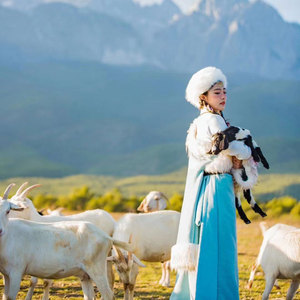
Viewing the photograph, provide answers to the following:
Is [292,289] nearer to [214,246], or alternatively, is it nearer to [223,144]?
[214,246]

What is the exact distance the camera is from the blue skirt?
5.09m

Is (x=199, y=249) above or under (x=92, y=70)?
under

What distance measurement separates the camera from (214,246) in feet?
17.0

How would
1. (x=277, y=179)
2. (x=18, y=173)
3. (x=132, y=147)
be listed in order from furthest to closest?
(x=132, y=147) → (x=18, y=173) → (x=277, y=179)

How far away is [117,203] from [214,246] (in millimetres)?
19068

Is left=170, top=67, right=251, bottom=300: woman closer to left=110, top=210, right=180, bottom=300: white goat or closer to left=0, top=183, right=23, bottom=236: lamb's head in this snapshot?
left=0, top=183, right=23, bottom=236: lamb's head

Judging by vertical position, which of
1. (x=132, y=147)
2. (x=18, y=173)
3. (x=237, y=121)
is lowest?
(x=18, y=173)

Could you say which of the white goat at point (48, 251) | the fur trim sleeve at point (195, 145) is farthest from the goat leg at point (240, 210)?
the white goat at point (48, 251)

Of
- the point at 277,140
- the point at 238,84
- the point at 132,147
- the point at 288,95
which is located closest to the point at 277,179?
the point at 277,140

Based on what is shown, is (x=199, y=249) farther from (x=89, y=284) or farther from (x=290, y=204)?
(x=290, y=204)

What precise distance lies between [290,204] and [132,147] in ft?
322

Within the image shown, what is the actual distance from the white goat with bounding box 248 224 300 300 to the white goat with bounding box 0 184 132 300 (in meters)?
2.38

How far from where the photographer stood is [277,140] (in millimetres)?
92812

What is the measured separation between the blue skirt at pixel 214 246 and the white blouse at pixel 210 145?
107 millimetres
